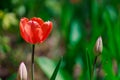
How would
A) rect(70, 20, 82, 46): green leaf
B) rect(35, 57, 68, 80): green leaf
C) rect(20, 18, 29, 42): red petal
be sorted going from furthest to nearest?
rect(70, 20, 82, 46): green leaf < rect(35, 57, 68, 80): green leaf < rect(20, 18, 29, 42): red petal

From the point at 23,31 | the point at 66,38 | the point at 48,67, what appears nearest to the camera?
the point at 23,31

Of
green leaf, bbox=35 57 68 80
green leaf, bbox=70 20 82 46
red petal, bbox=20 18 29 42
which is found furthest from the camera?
green leaf, bbox=70 20 82 46

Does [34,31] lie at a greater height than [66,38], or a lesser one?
greater

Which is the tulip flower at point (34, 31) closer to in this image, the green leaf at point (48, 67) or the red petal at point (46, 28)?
the red petal at point (46, 28)

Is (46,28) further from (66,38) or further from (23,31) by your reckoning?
(66,38)

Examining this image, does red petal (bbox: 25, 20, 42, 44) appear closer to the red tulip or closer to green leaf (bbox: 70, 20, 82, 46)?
the red tulip

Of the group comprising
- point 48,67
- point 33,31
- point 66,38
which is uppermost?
point 33,31

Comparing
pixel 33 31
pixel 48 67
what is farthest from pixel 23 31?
pixel 48 67

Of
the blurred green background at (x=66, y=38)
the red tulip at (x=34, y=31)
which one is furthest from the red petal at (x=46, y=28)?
the blurred green background at (x=66, y=38)

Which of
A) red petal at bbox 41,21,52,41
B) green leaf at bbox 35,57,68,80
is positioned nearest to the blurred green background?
green leaf at bbox 35,57,68,80

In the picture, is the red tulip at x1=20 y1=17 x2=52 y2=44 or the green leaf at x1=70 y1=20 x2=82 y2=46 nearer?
the red tulip at x1=20 y1=17 x2=52 y2=44
